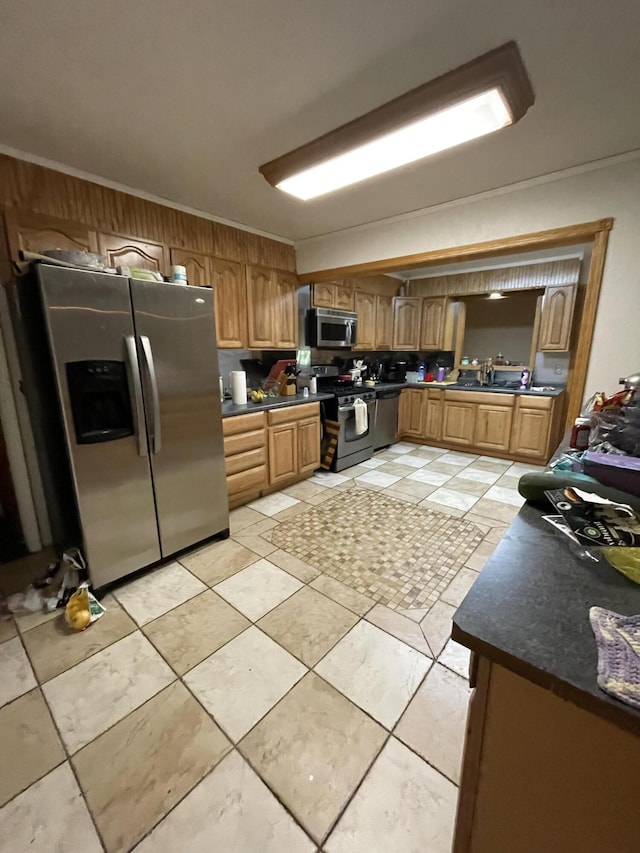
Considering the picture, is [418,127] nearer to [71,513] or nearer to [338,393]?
[338,393]

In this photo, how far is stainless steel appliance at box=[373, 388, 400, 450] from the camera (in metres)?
4.41

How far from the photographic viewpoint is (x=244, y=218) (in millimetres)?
3041

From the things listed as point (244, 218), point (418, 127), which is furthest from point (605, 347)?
point (244, 218)

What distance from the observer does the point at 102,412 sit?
1.87 meters

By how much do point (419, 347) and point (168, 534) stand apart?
4.27 m

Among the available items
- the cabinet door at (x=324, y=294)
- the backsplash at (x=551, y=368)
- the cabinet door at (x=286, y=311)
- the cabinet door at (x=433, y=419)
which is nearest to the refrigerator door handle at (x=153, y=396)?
the cabinet door at (x=286, y=311)

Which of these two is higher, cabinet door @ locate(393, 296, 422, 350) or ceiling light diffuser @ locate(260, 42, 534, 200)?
ceiling light diffuser @ locate(260, 42, 534, 200)

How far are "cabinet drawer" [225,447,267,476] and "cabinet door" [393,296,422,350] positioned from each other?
296 centimetres

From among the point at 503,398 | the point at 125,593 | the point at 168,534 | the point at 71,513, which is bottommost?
the point at 125,593

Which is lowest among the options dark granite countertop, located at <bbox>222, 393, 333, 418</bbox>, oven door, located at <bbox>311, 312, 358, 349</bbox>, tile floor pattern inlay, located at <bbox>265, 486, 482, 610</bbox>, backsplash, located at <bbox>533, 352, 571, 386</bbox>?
tile floor pattern inlay, located at <bbox>265, 486, 482, 610</bbox>

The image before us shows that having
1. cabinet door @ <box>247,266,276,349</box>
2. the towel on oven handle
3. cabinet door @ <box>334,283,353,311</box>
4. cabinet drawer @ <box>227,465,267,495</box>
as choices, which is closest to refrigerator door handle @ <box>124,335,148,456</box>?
cabinet drawer @ <box>227,465,267,495</box>

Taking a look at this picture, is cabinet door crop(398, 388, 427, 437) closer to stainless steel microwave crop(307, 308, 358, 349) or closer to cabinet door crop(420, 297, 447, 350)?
cabinet door crop(420, 297, 447, 350)

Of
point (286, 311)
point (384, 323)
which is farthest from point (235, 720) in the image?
point (384, 323)

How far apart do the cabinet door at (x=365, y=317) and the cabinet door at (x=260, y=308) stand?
1.41m
